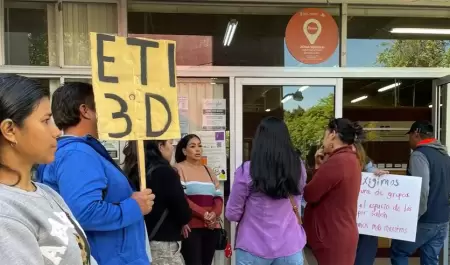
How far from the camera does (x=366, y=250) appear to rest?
3801 millimetres

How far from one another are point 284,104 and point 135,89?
9.35ft

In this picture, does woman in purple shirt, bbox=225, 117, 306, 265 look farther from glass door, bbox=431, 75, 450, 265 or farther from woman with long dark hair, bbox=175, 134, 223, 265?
glass door, bbox=431, 75, 450, 265

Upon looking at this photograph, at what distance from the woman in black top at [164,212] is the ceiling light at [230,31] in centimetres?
221

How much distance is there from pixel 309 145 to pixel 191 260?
2.10 meters

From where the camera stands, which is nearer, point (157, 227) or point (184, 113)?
point (157, 227)

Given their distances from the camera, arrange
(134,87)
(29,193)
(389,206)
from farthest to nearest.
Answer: (389,206)
(134,87)
(29,193)

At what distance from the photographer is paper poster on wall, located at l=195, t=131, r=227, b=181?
4.59 m

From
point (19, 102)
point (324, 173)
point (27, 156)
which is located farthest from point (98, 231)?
point (324, 173)

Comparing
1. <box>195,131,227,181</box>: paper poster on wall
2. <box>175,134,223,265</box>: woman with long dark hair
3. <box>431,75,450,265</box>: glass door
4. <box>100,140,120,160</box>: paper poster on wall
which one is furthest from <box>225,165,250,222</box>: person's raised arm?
<box>431,75,450,265</box>: glass door

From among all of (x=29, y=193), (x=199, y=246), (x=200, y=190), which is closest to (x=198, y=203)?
(x=200, y=190)

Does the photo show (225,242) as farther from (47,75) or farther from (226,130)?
(47,75)

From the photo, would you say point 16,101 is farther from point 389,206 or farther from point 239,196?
point 389,206

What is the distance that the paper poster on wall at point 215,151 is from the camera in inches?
181

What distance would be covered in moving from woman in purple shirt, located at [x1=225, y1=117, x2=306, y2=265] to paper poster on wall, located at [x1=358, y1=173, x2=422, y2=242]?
1.39m
